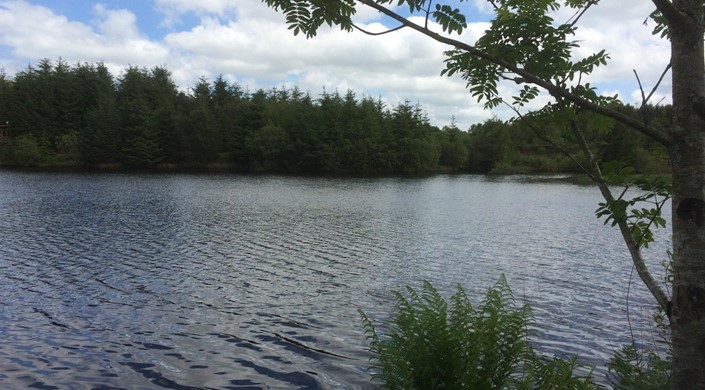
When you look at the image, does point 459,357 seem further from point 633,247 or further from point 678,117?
point 678,117

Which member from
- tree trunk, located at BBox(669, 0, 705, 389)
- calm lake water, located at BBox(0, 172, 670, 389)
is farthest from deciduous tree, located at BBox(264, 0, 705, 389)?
calm lake water, located at BBox(0, 172, 670, 389)

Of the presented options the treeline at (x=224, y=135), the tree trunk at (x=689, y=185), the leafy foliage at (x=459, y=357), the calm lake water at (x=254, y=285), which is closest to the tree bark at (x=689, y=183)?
the tree trunk at (x=689, y=185)

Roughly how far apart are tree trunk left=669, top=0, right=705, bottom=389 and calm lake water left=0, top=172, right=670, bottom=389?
7.63 metres

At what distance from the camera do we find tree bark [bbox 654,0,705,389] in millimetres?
2896

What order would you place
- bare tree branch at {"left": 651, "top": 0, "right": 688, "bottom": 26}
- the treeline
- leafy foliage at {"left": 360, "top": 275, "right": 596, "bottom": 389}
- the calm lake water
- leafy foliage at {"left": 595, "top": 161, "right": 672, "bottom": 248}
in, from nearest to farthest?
bare tree branch at {"left": 651, "top": 0, "right": 688, "bottom": 26} < leafy foliage at {"left": 595, "top": 161, "right": 672, "bottom": 248} < leafy foliage at {"left": 360, "top": 275, "right": 596, "bottom": 389} < the calm lake water < the treeline

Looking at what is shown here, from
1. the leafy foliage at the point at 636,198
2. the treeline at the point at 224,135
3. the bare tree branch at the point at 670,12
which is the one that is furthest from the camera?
the treeline at the point at 224,135

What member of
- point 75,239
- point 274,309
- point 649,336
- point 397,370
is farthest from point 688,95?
point 75,239

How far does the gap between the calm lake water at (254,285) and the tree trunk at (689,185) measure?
300 inches

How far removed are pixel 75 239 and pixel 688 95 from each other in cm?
2788

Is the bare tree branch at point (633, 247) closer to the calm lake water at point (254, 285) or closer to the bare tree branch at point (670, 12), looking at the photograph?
the bare tree branch at point (670, 12)

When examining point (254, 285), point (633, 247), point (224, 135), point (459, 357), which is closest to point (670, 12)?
point (633, 247)

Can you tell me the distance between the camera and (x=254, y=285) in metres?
17.6

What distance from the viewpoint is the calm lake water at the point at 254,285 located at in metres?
10.7

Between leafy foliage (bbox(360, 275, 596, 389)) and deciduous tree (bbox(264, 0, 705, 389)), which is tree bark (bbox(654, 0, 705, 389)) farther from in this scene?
leafy foliage (bbox(360, 275, 596, 389))
